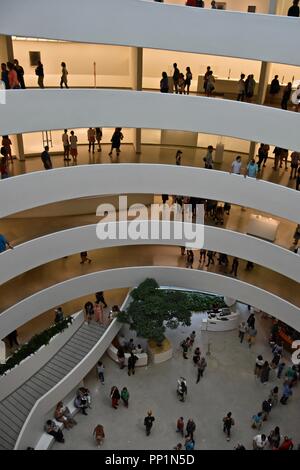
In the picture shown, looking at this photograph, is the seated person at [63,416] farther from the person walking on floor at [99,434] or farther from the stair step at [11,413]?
the stair step at [11,413]

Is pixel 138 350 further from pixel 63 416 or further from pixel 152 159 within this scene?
pixel 152 159

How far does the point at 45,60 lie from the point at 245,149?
887 centimetres

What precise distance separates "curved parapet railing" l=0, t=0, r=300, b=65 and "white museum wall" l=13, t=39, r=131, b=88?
550 cm

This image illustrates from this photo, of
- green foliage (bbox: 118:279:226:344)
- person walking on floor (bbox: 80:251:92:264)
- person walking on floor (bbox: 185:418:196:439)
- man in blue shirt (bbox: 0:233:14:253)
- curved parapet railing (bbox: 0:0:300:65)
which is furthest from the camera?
person walking on floor (bbox: 80:251:92:264)

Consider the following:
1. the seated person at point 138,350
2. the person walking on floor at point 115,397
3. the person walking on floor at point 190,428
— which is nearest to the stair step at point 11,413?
the person walking on floor at point 115,397

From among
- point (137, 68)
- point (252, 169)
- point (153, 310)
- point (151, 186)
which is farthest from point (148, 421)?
point (137, 68)

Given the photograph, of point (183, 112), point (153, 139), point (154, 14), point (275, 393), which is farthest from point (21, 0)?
point (275, 393)

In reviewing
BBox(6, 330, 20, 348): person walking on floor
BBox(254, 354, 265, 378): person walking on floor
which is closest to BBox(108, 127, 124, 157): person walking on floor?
BBox(6, 330, 20, 348): person walking on floor

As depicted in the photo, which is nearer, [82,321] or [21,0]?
[21,0]

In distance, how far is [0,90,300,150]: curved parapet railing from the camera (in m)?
14.8

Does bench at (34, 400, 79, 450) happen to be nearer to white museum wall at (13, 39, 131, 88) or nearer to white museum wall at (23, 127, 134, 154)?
white museum wall at (23, 127, 134, 154)

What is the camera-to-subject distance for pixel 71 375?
18.2m
